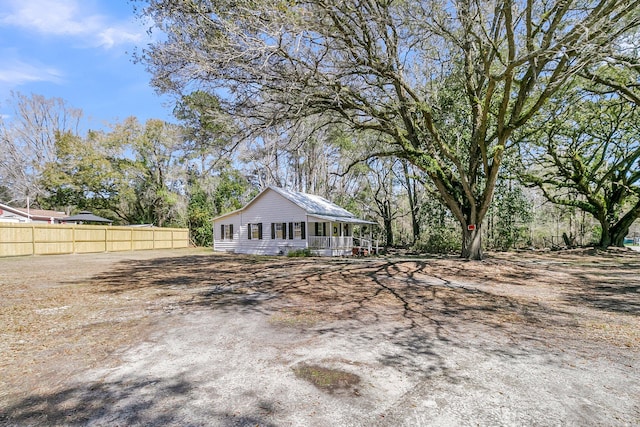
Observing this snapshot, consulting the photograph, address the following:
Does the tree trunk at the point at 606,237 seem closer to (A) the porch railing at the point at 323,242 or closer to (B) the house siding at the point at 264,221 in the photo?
(A) the porch railing at the point at 323,242

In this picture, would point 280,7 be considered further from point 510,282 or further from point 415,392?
point 510,282

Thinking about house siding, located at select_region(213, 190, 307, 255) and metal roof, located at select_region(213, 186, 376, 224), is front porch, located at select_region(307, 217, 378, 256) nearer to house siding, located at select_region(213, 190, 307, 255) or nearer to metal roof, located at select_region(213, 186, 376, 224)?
metal roof, located at select_region(213, 186, 376, 224)

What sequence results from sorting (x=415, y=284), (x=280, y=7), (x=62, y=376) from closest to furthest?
1. (x=62, y=376)
2. (x=280, y=7)
3. (x=415, y=284)

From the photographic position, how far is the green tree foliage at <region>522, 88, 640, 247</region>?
54.3 feet

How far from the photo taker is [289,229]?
71.7 feet

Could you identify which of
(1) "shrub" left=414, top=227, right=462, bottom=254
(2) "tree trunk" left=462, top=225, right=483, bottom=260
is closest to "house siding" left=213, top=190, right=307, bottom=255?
(1) "shrub" left=414, top=227, right=462, bottom=254

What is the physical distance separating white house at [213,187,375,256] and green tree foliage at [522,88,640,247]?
1101 centimetres

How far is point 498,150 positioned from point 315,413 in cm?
1051

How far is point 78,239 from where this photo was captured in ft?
68.8

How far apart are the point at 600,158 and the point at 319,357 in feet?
75.6

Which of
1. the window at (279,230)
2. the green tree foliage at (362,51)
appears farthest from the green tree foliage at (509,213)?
the window at (279,230)

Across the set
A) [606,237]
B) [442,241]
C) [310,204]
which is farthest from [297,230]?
[606,237]

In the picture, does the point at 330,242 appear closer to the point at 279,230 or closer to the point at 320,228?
the point at 320,228

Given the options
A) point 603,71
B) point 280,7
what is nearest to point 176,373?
point 280,7
